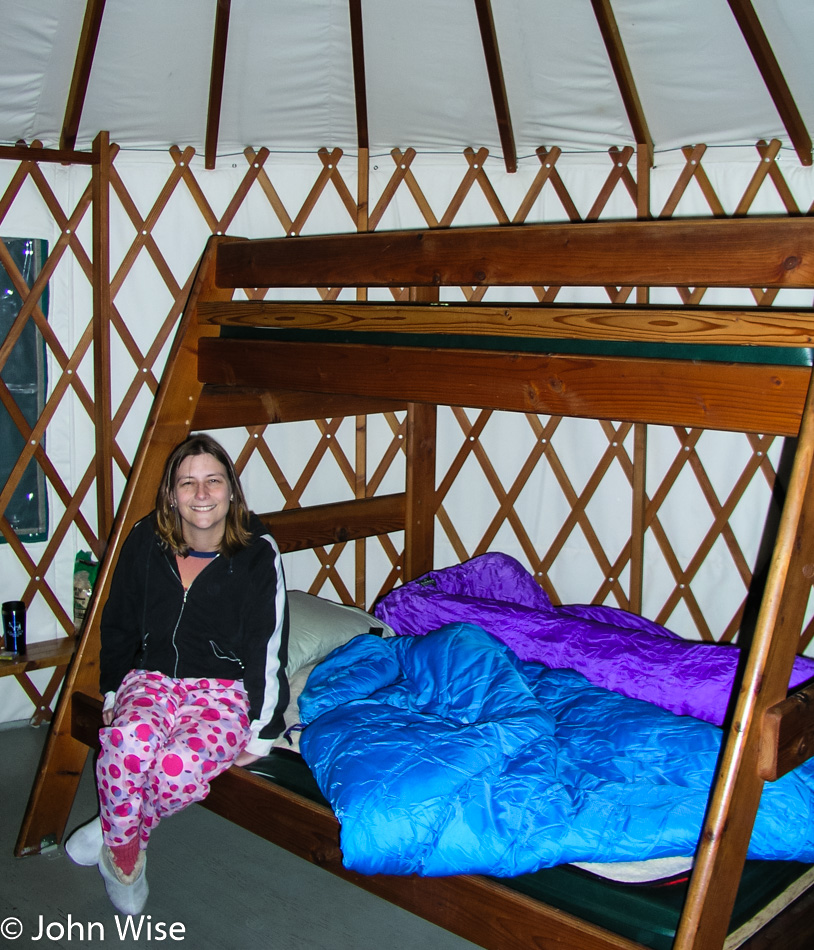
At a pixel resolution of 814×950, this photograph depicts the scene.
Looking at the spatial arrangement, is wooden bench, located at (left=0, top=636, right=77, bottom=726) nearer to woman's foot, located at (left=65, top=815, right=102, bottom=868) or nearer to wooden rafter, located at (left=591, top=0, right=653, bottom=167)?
woman's foot, located at (left=65, top=815, right=102, bottom=868)

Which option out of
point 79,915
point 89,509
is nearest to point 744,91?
point 89,509

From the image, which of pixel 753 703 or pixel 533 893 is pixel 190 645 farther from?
pixel 753 703

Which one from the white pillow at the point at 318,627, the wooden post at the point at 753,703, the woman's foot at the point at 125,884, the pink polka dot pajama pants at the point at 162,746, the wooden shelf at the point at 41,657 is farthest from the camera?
the wooden shelf at the point at 41,657

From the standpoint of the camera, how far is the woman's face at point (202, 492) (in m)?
1.97

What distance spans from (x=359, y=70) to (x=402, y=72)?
13cm

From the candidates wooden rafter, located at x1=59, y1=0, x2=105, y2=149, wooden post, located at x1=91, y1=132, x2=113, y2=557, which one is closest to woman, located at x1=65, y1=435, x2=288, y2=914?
wooden post, located at x1=91, y1=132, x2=113, y2=557

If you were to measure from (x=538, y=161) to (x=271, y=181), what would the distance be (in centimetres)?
92

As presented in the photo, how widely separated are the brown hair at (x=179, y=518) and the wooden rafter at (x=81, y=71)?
121cm

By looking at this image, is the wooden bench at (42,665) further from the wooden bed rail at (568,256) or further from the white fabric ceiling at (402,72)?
the white fabric ceiling at (402,72)

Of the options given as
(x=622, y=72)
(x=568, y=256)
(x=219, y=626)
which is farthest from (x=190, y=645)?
(x=622, y=72)

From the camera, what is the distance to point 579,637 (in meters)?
2.24

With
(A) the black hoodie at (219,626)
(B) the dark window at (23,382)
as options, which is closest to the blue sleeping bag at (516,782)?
(A) the black hoodie at (219,626)

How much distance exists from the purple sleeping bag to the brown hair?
2.38 ft

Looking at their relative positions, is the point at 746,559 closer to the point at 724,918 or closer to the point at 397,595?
the point at 397,595
